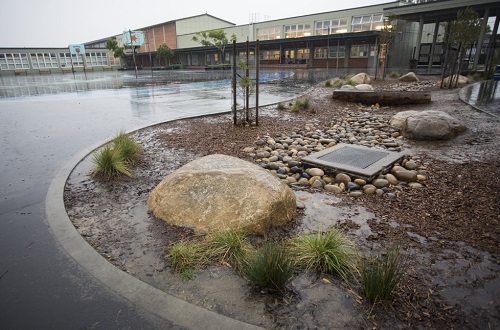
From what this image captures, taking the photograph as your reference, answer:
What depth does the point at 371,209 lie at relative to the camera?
377cm

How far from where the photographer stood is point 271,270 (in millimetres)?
2309

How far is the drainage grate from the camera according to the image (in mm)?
4613

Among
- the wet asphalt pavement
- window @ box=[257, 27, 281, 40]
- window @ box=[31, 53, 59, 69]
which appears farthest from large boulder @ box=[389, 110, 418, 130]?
window @ box=[31, 53, 59, 69]

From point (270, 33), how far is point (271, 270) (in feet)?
188

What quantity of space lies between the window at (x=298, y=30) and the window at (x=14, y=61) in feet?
165

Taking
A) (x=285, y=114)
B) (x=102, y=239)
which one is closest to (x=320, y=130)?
(x=285, y=114)

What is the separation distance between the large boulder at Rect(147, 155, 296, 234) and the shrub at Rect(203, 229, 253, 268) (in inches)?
7.2

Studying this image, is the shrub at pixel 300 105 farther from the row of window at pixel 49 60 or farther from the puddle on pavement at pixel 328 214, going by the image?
the row of window at pixel 49 60

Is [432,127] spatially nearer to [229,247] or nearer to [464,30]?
[229,247]

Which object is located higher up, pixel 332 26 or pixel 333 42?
pixel 332 26

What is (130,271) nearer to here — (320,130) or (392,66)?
(320,130)

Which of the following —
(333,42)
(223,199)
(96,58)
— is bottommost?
(223,199)

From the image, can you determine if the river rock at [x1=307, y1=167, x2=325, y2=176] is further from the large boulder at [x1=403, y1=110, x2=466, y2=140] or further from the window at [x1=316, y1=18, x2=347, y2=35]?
the window at [x1=316, y1=18, x2=347, y2=35]

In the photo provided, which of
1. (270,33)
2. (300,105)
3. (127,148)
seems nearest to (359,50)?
(270,33)
